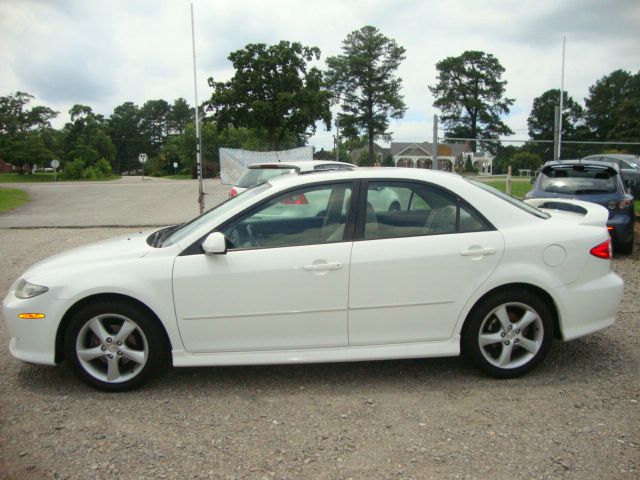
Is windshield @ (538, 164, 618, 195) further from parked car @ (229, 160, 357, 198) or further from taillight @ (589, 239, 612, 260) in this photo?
taillight @ (589, 239, 612, 260)

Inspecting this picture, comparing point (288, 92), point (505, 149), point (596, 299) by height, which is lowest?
point (596, 299)

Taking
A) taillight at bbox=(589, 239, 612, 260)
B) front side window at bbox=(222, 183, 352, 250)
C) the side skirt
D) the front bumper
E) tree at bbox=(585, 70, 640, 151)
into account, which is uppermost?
tree at bbox=(585, 70, 640, 151)

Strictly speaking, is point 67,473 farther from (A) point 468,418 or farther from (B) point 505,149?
(B) point 505,149

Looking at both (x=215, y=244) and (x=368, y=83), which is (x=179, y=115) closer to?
(x=368, y=83)

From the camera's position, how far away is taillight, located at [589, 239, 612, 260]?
384 centimetres

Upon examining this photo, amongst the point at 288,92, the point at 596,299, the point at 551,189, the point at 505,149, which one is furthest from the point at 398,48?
the point at 596,299

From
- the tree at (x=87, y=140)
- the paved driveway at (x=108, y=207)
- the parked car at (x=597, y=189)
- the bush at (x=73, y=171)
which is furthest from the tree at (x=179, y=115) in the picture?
the parked car at (x=597, y=189)

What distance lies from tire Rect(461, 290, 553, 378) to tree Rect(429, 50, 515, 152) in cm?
7124

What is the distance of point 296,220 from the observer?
3.86 metres

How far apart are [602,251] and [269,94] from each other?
37185 millimetres

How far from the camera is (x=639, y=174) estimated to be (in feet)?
53.0

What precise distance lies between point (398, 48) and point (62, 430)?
63005 mm

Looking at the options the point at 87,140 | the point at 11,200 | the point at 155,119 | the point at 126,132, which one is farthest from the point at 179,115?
the point at 11,200

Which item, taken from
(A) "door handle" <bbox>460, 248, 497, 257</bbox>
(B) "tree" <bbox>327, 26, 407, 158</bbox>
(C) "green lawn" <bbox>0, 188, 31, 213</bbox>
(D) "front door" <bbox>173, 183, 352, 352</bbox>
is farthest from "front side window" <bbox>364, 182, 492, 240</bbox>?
(B) "tree" <bbox>327, 26, 407, 158</bbox>
